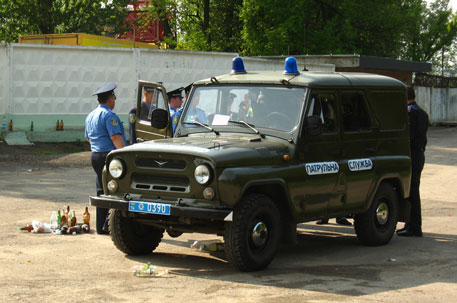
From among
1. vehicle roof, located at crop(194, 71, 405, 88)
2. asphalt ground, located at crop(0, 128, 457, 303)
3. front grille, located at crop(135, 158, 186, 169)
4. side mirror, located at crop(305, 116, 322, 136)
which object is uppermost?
vehicle roof, located at crop(194, 71, 405, 88)

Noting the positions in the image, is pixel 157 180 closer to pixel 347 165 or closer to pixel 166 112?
pixel 166 112

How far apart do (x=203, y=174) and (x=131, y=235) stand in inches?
59.2

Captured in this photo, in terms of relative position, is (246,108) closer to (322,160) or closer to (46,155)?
(322,160)

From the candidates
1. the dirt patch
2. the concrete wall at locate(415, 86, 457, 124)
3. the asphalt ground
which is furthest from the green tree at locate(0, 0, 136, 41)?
the asphalt ground

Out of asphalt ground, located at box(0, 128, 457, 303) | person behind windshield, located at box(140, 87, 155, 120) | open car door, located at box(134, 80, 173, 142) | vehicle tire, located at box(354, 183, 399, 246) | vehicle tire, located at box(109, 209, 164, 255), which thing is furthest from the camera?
person behind windshield, located at box(140, 87, 155, 120)

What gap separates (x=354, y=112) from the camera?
9977 mm

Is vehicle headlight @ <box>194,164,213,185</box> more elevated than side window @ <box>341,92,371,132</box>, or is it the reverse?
side window @ <box>341,92,371,132</box>

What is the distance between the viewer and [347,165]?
966cm

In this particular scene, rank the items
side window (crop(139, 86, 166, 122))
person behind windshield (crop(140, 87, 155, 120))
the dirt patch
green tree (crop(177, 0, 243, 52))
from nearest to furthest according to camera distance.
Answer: side window (crop(139, 86, 166, 122)), person behind windshield (crop(140, 87, 155, 120)), the dirt patch, green tree (crop(177, 0, 243, 52))

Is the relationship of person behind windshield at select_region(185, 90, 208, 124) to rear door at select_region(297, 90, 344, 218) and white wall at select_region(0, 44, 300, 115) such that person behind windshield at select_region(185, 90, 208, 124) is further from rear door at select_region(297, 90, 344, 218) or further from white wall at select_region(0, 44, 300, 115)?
white wall at select_region(0, 44, 300, 115)

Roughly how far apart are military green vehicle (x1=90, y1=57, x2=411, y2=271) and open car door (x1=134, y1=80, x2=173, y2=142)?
4 centimetres

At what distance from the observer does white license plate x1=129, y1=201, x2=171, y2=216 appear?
817cm

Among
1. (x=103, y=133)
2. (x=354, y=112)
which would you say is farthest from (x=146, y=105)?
(x=354, y=112)

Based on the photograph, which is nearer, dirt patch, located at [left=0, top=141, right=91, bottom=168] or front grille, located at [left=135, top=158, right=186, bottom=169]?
front grille, located at [left=135, top=158, right=186, bottom=169]
